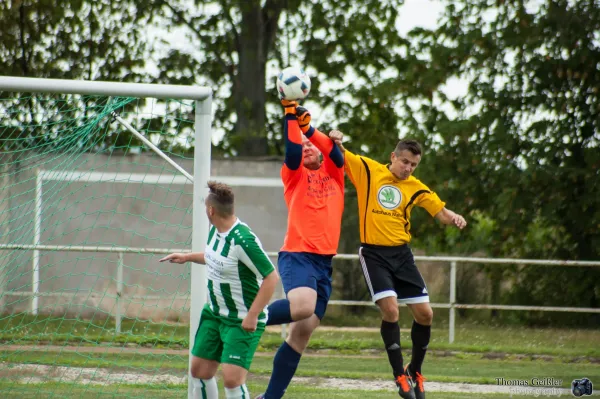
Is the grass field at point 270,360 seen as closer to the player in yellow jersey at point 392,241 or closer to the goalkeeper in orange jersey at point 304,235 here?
the player in yellow jersey at point 392,241

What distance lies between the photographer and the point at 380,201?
7.77m

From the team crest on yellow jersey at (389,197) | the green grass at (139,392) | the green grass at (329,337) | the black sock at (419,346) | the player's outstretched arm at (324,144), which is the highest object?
the player's outstretched arm at (324,144)

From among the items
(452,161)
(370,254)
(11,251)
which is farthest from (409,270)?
(452,161)

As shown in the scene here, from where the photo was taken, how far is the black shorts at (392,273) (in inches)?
301

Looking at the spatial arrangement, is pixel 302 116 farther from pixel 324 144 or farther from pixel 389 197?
pixel 389 197

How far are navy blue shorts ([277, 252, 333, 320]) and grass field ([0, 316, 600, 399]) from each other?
1.29 m

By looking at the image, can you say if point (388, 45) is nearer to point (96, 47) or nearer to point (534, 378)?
point (96, 47)

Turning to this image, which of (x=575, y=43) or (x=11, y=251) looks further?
(x=575, y=43)

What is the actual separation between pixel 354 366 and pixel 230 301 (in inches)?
188

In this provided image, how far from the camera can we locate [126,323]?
503 inches

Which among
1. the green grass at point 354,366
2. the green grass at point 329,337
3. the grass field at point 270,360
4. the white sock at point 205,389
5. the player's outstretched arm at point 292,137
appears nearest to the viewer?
the white sock at point 205,389

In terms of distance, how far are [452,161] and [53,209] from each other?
22.3 ft

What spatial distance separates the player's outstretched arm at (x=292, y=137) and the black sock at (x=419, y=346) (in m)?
1.83

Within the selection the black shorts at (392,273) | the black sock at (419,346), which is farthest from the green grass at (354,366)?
the black shorts at (392,273)
